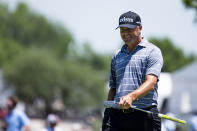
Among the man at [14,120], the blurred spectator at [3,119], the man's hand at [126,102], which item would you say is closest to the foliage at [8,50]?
the blurred spectator at [3,119]

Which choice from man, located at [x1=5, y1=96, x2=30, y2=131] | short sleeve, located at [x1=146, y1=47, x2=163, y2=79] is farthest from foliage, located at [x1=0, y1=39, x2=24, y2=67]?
short sleeve, located at [x1=146, y1=47, x2=163, y2=79]

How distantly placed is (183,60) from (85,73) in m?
27.1

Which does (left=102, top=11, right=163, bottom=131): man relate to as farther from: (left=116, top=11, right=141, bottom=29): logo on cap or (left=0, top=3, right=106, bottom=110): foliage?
(left=0, top=3, right=106, bottom=110): foliage

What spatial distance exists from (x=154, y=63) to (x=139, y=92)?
0.44 meters

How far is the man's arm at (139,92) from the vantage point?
6.12 metres

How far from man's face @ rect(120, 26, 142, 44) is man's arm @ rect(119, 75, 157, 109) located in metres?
0.49

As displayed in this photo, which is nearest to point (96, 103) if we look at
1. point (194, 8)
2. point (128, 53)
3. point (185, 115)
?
point (185, 115)

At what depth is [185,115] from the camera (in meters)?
30.4

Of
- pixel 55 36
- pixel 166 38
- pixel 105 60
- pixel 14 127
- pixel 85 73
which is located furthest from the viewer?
→ pixel 105 60

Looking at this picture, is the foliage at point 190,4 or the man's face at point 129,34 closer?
the man's face at point 129,34

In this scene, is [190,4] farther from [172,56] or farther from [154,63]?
[172,56]

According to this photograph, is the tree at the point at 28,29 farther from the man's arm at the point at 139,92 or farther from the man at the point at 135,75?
the man's arm at the point at 139,92

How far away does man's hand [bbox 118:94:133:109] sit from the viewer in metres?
6.11

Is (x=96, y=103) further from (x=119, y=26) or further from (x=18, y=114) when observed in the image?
(x=119, y=26)
